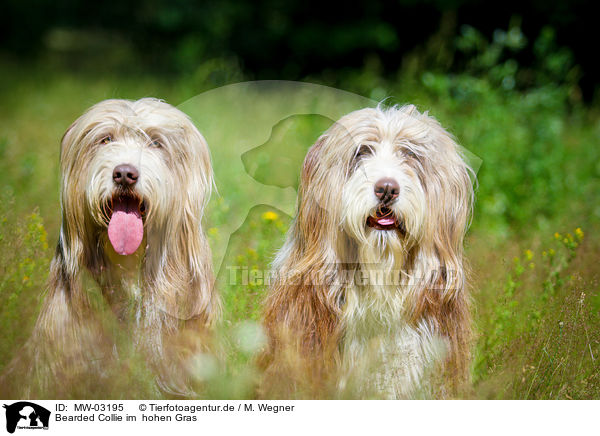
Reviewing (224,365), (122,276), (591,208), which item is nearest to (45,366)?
(122,276)

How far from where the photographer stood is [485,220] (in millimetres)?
4305

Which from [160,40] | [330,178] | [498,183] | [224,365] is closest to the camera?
[330,178]

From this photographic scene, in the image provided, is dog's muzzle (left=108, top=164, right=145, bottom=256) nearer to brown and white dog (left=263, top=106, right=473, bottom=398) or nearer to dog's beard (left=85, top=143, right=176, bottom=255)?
dog's beard (left=85, top=143, right=176, bottom=255)

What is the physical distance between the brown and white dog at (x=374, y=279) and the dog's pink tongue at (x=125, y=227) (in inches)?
25.2

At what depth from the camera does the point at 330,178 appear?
2559mm

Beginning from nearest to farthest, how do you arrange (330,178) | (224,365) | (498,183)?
(330,178), (224,365), (498,183)

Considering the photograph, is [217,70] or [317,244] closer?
[317,244]

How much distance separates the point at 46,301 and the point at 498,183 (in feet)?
10.7

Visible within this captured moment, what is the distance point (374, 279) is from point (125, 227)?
1.01 metres

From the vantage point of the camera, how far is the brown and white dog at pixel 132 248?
2.45 metres

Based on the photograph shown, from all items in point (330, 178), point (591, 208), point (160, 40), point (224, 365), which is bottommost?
point (224, 365)

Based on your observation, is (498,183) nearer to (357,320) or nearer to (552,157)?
(552,157)
